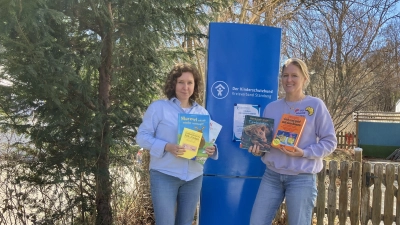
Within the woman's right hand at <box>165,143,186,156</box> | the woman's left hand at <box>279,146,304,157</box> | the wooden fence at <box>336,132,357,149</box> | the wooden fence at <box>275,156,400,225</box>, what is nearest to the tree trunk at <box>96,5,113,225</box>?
the woman's right hand at <box>165,143,186,156</box>

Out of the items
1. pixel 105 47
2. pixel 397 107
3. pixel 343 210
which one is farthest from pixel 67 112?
pixel 397 107

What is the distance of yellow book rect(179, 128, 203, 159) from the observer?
9.59ft

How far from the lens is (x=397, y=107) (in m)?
26.4

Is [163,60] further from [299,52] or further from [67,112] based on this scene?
[299,52]

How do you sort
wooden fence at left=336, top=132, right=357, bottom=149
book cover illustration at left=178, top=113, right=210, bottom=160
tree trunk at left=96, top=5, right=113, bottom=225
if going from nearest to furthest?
book cover illustration at left=178, top=113, right=210, bottom=160
tree trunk at left=96, top=5, right=113, bottom=225
wooden fence at left=336, top=132, right=357, bottom=149

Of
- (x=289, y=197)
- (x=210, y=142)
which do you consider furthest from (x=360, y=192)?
(x=210, y=142)

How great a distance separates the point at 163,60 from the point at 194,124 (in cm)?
187

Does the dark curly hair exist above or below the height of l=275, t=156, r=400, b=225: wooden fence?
above

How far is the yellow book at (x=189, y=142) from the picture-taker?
2922mm

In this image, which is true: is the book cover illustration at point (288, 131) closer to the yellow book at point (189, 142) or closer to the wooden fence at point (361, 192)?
the yellow book at point (189, 142)

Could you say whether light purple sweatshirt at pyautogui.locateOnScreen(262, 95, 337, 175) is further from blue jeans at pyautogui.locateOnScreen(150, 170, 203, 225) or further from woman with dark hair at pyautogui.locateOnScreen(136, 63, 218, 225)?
blue jeans at pyautogui.locateOnScreen(150, 170, 203, 225)

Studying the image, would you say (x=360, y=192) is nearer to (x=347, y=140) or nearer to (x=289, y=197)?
(x=289, y=197)

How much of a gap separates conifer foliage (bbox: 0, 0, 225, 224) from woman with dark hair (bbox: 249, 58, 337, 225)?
1642 mm

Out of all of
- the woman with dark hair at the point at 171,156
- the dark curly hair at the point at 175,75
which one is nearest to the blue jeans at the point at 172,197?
the woman with dark hair at the point at 171,156
